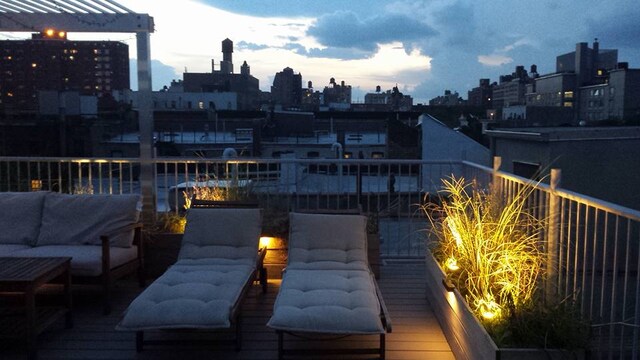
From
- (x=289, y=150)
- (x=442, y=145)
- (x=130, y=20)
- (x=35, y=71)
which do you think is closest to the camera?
(x=130, y=20)

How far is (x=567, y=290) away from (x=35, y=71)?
52.8 ft

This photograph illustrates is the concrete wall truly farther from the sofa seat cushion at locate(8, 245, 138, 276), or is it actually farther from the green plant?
the green plant

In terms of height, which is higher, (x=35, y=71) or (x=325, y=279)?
(x=35, y=71)

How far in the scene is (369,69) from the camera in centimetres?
3559

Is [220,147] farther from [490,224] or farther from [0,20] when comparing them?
[490,224]

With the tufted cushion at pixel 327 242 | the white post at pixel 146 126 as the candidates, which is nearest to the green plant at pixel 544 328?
the tufted cushion at pixel 327 242

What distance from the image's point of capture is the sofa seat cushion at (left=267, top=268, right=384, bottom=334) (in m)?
3.52

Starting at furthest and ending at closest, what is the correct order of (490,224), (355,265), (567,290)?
(355,265)
(490,224)
(567,290)

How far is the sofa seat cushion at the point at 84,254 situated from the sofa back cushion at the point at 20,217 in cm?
24

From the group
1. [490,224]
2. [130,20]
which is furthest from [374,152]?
[490,224]

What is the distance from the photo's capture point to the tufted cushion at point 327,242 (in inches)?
193

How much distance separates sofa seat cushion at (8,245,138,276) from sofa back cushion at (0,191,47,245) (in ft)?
0.79

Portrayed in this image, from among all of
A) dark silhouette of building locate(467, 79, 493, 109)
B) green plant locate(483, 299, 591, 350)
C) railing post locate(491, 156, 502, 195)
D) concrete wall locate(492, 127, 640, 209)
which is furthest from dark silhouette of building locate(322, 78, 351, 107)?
green plant locate(483, 299, 591, 350)

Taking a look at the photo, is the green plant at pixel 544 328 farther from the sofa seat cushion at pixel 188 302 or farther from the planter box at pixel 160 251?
the planter box at pixel 160 251
